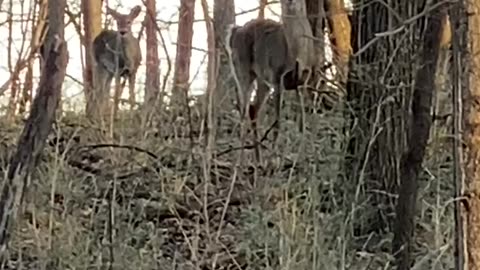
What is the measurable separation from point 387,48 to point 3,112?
4.64 m

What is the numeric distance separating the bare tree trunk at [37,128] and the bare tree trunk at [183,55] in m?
2.83

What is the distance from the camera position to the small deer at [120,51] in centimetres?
1332

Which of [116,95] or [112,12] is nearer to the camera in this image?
[116,95]

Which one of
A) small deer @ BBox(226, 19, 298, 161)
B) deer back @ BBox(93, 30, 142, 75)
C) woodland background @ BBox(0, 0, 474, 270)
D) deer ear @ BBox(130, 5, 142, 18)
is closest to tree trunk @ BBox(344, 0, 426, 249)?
woodland background @ BBox(0, 0, 474, 270)

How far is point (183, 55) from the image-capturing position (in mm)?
11773

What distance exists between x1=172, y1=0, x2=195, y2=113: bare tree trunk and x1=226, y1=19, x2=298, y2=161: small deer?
46 centimetres

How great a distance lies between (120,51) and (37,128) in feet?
25.4

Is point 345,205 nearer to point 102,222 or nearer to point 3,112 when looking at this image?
point 102,222

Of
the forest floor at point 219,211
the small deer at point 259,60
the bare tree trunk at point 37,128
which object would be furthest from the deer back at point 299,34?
the bare tree trunk at point 37,128

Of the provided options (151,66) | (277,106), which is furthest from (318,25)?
(151,66)

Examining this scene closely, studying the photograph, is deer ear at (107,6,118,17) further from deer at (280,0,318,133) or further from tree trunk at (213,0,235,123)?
deer at (280,0,318,133)

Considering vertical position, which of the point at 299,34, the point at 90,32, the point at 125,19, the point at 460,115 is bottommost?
the point at 460,115

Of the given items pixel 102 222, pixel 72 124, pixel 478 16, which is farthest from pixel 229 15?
pixel 478 16

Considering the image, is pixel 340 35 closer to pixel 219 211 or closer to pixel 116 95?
pixel 116 95
